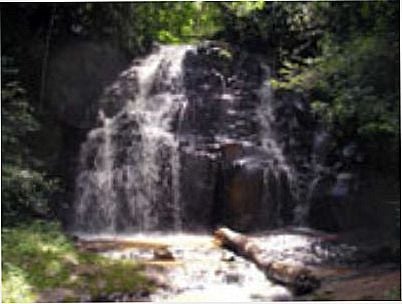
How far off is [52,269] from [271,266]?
1256 mm

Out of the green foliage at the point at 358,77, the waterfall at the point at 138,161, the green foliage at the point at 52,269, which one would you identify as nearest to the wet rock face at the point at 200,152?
the waterfall at the point at 138,161

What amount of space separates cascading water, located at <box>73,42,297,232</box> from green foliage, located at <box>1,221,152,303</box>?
24 centimetres

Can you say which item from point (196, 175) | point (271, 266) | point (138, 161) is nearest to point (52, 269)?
point (138, 161)

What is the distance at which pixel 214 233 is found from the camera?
4.35 metres

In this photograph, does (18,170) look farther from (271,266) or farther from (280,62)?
(280,62)

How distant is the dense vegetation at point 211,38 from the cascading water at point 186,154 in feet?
0.82

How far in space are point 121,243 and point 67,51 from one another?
1.60 m

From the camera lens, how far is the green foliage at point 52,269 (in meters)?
4.05

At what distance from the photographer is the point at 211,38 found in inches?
205

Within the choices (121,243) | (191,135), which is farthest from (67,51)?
(121,243)

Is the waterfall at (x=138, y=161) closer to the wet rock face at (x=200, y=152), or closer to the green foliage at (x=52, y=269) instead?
the wet rock face at (x=200, y=152)

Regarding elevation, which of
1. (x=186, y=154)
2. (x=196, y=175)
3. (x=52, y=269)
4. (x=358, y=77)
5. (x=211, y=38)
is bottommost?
(x=52, y=269)

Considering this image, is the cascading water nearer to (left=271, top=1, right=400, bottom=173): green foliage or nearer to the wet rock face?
the wet rock face

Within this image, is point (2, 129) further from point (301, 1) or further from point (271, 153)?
point (301, 1)
